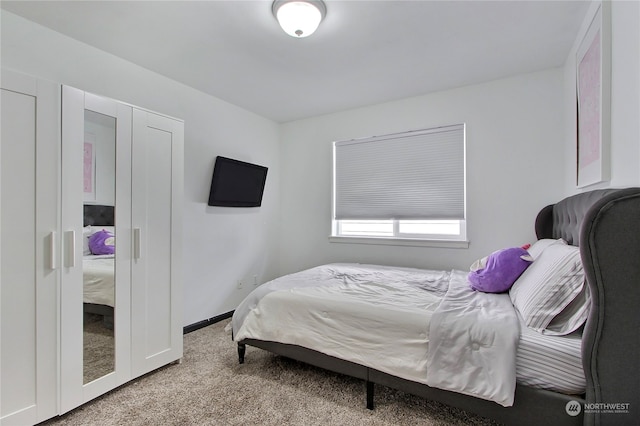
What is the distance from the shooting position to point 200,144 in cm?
311

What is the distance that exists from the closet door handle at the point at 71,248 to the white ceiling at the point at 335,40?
1.42 meters

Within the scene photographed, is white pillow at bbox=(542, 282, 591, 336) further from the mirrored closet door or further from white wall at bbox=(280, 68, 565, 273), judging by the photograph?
the mirrored closet door

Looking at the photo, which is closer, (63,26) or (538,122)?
(63,26)

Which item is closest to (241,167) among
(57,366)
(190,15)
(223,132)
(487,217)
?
(223,132)

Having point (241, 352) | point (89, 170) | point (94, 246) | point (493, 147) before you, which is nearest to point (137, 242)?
point (94, 246)

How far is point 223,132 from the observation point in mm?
3381

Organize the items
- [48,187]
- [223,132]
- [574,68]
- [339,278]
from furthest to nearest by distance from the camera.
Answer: [223,132] → [339,278] → [574,68] → [48,187]

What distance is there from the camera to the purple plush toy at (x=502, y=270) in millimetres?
1929

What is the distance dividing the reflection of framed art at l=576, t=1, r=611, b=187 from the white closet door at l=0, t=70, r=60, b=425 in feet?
10.0

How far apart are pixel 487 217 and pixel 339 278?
1.61 m

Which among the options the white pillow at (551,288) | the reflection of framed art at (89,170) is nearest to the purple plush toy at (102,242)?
the reflection of framed art at (89,170)

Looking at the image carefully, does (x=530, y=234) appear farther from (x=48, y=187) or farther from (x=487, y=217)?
(x=48, y=187)

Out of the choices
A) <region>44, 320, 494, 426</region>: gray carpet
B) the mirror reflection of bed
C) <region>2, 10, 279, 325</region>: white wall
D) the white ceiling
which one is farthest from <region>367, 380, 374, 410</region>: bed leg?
the white ceiling

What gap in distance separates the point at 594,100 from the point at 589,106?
117 millimetres
